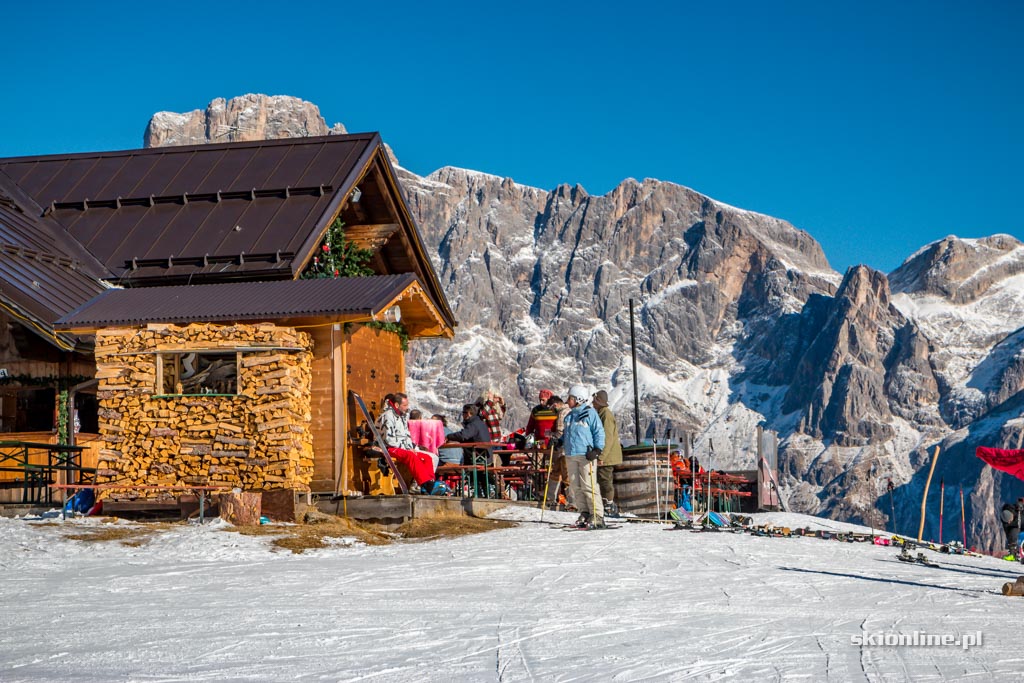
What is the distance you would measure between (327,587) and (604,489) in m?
9.17

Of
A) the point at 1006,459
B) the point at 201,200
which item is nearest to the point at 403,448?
the point at 201,200

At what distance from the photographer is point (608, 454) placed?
17.6 m

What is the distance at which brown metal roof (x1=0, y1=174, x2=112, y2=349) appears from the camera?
18.4 m

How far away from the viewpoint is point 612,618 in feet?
28.6

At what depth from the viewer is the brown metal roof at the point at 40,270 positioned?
18.4 meters

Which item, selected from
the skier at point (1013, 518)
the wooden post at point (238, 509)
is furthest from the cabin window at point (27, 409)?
the skier at point (1013, 518)

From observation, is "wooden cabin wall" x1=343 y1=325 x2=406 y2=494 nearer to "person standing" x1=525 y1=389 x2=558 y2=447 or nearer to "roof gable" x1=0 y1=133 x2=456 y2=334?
"roof gable" x1=0 y1=133 x2=456 y2=334

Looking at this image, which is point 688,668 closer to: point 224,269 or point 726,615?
point 726,615

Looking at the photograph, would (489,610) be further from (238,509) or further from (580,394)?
(580,394)

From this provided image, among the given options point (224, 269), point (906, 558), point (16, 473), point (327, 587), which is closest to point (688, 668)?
point (327, 587)

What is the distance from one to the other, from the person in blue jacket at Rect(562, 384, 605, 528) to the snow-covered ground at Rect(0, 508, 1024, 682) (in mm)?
1351

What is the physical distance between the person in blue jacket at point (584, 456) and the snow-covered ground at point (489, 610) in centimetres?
135

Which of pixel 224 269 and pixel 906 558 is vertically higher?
pixel 224 269

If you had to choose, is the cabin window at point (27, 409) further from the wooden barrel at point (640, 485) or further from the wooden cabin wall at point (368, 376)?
the wooden barrel at point (640, 485)
